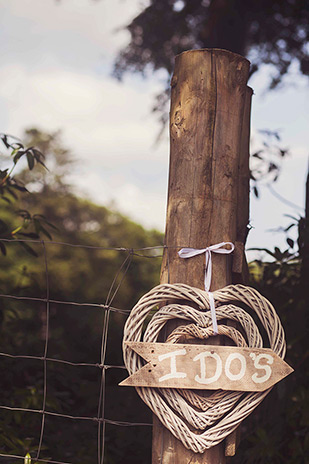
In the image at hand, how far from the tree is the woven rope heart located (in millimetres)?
2656

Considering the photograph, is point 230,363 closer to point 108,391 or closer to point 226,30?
point 108,391

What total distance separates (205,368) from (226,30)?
2.88 metres

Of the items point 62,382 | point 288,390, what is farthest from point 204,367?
point 62,382

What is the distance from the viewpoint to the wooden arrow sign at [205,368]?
150cm

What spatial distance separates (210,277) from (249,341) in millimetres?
207

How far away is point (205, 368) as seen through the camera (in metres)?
1.51

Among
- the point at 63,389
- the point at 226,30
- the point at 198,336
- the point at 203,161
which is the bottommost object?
the point at 63,389

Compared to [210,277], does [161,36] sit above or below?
above

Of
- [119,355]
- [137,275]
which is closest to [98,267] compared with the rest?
[137,275]

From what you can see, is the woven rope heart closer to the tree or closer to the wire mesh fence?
the wire mesh fence

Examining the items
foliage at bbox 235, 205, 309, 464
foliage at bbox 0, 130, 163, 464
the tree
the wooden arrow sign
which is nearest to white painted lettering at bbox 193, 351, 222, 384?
the wooden arrow sign

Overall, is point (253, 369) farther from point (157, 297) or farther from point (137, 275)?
point (137, 275)

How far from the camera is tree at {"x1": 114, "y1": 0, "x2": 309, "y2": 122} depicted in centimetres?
383

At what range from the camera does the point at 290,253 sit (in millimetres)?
2699
